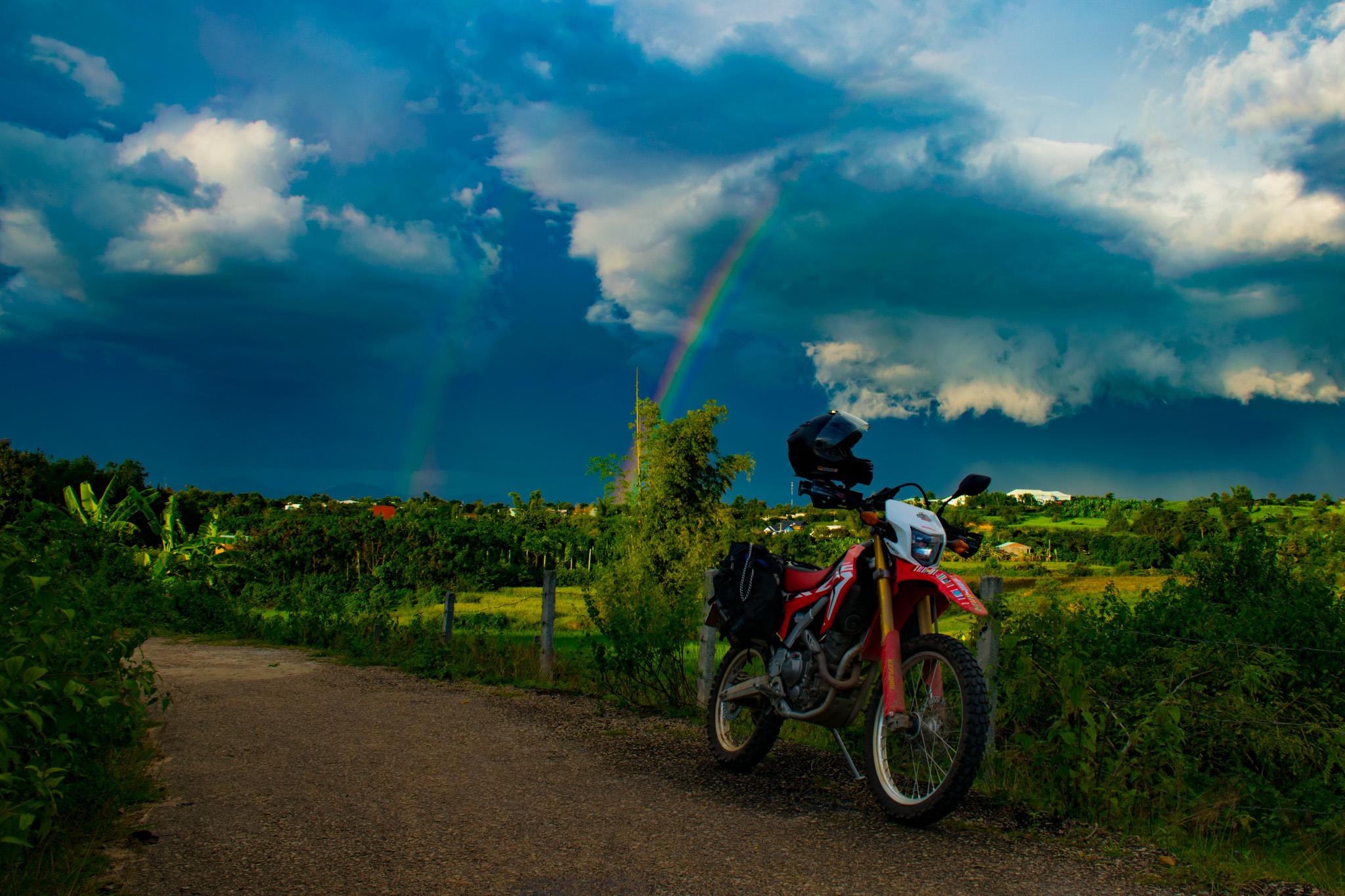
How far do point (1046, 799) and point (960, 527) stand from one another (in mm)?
1561

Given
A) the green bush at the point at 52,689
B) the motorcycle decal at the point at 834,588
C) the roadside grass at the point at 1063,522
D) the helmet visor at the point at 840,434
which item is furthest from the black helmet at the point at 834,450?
the roadside grass at the point at 1063,522

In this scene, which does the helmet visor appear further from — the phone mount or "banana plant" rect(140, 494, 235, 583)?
"banana plant" rect(140, 494, 235, 583)

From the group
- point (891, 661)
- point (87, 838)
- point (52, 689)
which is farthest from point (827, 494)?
point (87, 838)

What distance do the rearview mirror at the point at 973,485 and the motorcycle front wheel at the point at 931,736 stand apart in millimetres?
722

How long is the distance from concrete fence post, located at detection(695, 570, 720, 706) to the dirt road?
57 centimetres

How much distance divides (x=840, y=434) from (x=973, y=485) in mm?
987

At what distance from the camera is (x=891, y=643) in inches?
185

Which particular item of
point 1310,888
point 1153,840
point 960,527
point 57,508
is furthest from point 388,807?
point 1310,888

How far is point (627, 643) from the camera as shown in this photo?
855 centimetres

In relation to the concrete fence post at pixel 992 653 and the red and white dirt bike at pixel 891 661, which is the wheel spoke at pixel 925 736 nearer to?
the red and white dirt bike at pixel 891 661

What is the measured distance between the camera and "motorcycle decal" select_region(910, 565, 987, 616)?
4438mm

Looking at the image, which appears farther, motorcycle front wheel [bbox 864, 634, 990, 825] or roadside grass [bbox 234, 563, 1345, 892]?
motorcycle front wheel [bbox 864, 634, 990, 825]

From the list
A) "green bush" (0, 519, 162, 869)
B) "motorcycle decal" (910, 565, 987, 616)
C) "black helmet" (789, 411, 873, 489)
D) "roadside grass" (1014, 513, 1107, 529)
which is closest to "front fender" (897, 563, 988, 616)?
"motorcycle decal" (910, 565, 987, 616)

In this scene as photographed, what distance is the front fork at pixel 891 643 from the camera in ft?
15.2
